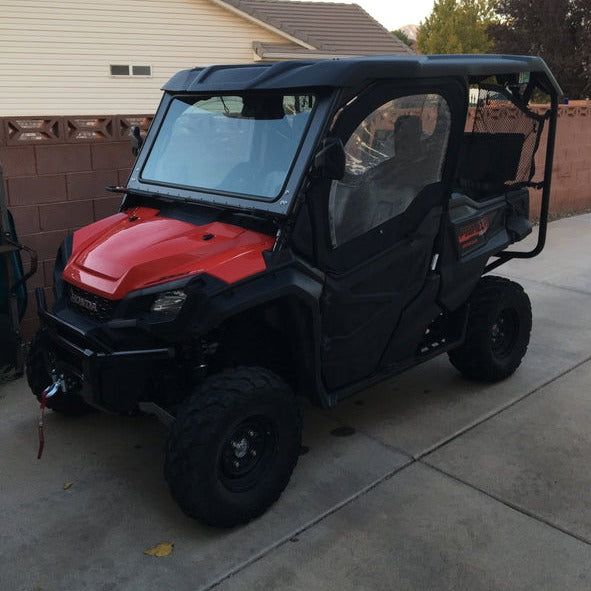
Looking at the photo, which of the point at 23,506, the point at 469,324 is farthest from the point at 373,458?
the point at 23,506

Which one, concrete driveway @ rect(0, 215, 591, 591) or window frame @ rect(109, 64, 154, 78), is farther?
window frame @ rect(109, 64, 154, 78)

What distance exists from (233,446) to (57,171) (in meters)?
2.80

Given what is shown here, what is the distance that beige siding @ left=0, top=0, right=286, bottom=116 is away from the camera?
1209 cm

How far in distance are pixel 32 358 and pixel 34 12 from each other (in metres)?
10.2

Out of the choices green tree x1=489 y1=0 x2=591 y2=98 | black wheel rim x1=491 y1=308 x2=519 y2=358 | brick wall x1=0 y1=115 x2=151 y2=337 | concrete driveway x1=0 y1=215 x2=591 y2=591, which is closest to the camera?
concrete driveway x1=0 y1=215 x2=591 y2=591

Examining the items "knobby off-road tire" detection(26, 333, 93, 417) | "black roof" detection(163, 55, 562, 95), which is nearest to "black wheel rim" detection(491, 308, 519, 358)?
"black roof" detection(163, 55, 562, 95)

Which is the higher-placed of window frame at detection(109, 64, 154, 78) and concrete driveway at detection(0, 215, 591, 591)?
window frame at detection(109, 64, 154, 78)

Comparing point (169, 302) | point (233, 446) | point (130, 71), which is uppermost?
point (130, 71)

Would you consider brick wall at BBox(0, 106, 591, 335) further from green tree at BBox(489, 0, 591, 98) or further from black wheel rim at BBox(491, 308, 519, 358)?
green tree at BBox(489, 0, 591, 98)

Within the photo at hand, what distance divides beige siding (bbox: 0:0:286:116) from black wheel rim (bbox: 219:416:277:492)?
10.6m

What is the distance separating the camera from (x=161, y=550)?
116 inches

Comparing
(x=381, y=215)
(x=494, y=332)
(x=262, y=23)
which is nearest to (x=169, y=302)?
(x=381, y=215)

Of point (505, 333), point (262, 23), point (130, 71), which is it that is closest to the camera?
point (505, 333)

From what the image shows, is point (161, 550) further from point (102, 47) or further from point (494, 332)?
point (102, 47)
